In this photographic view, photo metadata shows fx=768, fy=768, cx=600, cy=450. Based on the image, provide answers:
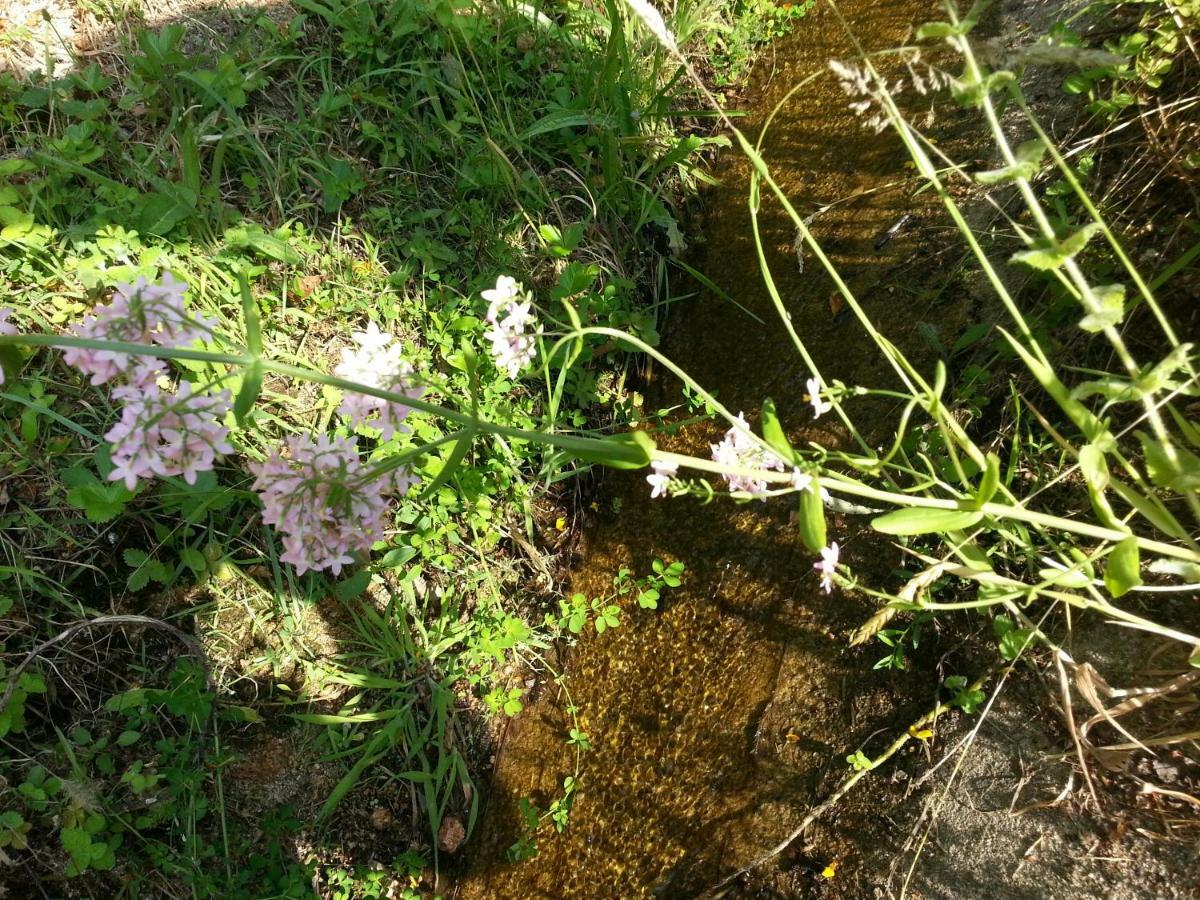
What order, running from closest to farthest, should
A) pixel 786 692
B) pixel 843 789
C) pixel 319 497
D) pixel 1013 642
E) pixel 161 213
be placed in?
1. pixel 319 497
2. pixel 1013 642
3. pixel 843 789
4. pixel 786 692
5. pixel 161 213

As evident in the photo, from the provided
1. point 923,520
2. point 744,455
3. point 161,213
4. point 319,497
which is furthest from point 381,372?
point 161,213

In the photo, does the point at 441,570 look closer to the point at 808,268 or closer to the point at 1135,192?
the point at 808,268

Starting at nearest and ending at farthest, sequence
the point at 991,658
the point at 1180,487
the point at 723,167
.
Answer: the point at 1180,487 → the point at 991,658 → the point at 723,167

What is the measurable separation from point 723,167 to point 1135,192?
1.23 m

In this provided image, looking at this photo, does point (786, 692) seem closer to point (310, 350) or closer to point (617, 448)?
point (617, 448)

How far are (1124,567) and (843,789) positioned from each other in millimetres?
721

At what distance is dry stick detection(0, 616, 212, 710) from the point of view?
1.68 m

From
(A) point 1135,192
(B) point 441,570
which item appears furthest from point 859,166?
(B) point 441,570

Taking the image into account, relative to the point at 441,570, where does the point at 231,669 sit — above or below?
below

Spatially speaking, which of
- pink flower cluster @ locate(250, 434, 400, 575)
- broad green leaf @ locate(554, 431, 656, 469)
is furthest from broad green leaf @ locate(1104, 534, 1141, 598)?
pink flower cluster @ locate(250, 434, 400, 575)

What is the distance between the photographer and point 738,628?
1779 mm

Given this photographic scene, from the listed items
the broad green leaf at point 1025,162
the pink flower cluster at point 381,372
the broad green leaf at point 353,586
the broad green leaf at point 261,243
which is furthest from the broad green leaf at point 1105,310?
the broad green leaf at point 261,243

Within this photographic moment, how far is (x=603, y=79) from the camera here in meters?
2.33

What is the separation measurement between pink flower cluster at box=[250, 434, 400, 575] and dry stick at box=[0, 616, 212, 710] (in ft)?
2.51
